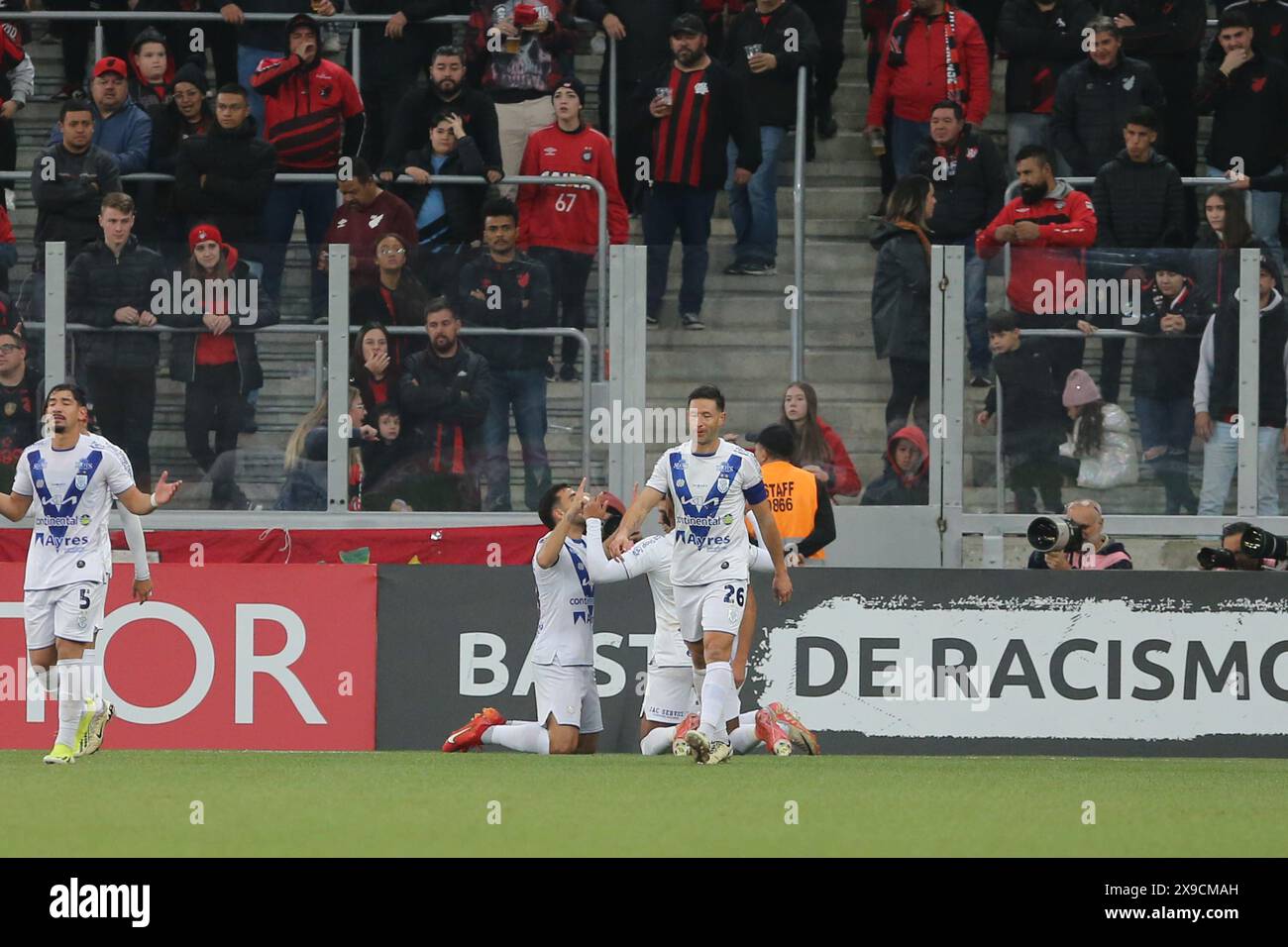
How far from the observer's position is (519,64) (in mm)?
17406

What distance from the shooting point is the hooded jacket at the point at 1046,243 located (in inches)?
553

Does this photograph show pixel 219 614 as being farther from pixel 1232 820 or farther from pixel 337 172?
pixel 1232 820

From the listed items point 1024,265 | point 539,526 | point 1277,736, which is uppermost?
point 1024,265

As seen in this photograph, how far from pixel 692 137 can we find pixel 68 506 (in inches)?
259

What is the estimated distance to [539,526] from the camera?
1420 centimetres

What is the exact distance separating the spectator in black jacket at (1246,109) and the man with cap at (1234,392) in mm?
3432

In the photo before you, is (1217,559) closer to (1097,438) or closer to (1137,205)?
(1097,438)

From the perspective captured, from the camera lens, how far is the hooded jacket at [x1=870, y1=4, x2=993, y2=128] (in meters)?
17.5

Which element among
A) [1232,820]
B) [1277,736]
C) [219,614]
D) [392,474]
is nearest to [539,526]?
[392,474]

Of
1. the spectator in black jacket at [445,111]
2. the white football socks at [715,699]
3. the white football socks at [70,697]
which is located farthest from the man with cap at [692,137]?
the white football socks at [70,697]

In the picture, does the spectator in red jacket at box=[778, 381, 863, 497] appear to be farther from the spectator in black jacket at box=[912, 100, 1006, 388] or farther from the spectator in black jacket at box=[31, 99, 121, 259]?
the spectator in black jacket at box=[31, 99, 121, 259]

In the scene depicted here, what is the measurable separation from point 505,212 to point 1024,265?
357cm

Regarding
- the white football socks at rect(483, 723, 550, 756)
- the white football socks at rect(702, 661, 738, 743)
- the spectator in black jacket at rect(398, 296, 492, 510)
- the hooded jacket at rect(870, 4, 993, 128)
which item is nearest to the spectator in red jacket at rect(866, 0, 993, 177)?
the hooded jacket at rect(870, 4, 993, 128)

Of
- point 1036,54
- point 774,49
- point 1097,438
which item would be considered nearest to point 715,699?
point 1097,438
